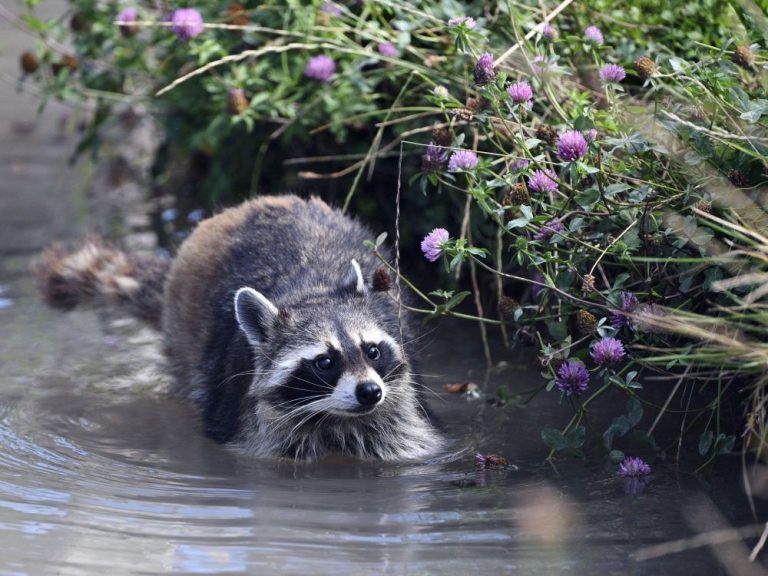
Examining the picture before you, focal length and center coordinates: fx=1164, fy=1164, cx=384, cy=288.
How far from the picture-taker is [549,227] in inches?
151

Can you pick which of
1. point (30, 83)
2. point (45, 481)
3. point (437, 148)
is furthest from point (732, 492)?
point (30, 83)

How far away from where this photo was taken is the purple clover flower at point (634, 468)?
12.4 feet

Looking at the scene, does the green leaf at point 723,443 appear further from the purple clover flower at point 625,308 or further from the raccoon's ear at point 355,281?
the raccoon's ear at point 355,281

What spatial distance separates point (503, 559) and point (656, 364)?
3.27 feet

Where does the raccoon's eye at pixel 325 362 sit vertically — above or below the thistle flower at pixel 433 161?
below

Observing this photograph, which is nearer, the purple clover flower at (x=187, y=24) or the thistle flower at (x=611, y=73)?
the thistle flower at (x=611, y=73)

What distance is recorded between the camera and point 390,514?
143 inches

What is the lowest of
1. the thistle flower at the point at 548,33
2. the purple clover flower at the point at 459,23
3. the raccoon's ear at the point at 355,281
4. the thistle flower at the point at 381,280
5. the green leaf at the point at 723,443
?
the raccoon's ear at the point at 355,281

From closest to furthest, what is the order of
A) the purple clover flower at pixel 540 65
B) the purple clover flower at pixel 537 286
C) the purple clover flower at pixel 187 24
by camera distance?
the purple clover flower at pixel 540 65 < the purple clover flower at pixel 537 286 < the purple clover flower at pixel 187 24

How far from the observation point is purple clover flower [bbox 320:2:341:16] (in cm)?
535

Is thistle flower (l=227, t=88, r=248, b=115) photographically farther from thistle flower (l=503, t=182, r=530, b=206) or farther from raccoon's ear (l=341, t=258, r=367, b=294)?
thistle flower (l=503, t=182, r=530, b=206)

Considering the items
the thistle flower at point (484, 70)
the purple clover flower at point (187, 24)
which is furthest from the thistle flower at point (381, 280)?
the purple clover flower at point (187, 24)

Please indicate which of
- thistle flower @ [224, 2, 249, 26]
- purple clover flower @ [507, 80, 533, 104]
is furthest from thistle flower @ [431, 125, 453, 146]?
thistle flower @ [224, 2, 249, 26]

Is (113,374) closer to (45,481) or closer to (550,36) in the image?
(45,481)
